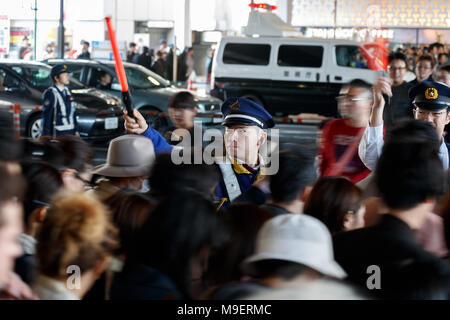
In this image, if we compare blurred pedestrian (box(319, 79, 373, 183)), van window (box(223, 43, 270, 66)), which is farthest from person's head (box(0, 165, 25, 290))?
van window (box(223, 43, 270, 66))

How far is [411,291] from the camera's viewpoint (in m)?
2.34

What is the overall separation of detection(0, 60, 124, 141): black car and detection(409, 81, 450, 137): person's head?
9.04m

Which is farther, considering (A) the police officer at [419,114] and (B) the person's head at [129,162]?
(A) the police officer at [419,114]

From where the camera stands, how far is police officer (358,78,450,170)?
4.57 m

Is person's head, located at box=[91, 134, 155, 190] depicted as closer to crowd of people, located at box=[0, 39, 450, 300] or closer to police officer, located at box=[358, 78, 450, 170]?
crowd of people, located at box=[0, 39, 450, 300]

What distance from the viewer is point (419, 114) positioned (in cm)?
530

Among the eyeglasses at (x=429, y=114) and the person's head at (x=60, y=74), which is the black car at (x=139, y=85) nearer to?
the person's head at (x=60, y=74)

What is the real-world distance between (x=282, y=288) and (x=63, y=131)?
7.89m

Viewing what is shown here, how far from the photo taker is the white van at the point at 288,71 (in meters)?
18.3

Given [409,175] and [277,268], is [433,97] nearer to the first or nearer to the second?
[409,175]

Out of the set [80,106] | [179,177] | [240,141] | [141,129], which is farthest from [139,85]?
[179,177]

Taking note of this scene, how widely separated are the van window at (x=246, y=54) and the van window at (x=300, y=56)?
0.42 meters

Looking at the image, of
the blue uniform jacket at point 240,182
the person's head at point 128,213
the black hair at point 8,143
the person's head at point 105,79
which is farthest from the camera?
the person's head at point 105,79

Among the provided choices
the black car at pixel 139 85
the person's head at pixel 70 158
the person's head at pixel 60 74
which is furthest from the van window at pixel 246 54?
the person's head at pixel 70 158
